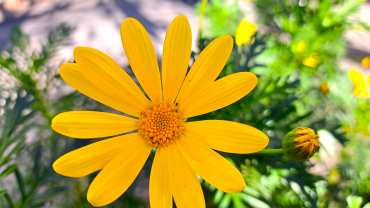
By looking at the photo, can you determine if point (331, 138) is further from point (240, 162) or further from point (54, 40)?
point (54, 40)

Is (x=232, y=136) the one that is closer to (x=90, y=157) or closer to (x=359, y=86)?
(x=90, y=157)

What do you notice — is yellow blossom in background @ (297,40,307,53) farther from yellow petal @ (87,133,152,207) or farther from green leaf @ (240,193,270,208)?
yellow petal @ (87,133,152,207)

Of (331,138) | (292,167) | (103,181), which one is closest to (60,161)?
(103,181)

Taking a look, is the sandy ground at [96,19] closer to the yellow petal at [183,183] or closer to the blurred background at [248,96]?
the blurred background at [248,96]

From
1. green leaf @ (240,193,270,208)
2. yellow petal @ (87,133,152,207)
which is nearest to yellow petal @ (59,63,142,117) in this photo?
yellow petal @ (87,133,152,207)

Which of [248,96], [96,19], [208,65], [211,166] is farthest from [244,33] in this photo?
[96,19]

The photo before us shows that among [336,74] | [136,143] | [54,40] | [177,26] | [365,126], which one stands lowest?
[365,126]
